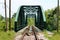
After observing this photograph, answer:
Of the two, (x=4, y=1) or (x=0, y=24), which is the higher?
(x=4, y=1)

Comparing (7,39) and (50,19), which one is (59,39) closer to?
(7,39)

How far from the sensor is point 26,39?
12.2 metres

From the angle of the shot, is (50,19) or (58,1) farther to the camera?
(50,19)

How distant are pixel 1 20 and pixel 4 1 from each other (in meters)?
8.48

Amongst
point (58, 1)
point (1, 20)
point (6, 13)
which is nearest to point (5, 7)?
point (6, 13)

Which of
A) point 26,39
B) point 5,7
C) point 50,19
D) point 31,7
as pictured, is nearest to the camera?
point 26,39

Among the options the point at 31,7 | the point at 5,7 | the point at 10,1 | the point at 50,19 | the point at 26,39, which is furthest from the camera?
the point at 31,7

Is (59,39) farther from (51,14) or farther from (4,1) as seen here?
(51,14)

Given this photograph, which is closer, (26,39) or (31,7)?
(26,39)

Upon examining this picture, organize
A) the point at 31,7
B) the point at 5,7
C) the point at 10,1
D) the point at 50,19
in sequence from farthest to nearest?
the point at 31,7 → the point at 50,19 → the point at 5,7 → the point at 10,1

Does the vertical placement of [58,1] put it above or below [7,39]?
above

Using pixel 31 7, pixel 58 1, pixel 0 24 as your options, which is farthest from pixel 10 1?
pixel 31 7

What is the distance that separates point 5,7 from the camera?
21.8 m

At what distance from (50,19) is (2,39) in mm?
16958
